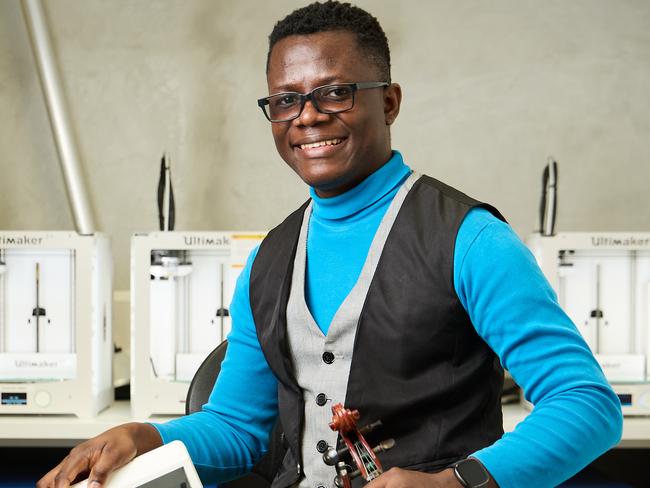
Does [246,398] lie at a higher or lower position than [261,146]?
lower

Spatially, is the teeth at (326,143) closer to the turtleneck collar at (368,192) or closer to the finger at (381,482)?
the turtleneck collar at (368,192)

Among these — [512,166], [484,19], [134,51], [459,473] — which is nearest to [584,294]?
[512,166]

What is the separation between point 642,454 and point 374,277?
6.62ft

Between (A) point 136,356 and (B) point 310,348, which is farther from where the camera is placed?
(A) point 136,356

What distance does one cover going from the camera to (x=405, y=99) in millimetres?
2543

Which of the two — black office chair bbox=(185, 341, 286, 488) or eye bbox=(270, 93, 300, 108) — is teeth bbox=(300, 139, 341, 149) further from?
black office chair bbox=(185, 341, 286, 488)

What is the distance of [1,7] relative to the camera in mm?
2527

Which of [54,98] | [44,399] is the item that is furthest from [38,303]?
[54,98]

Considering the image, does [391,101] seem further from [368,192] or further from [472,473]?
[472,473]

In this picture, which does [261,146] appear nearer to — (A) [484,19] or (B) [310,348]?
(A) [484,19]

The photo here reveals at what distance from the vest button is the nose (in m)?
0.43

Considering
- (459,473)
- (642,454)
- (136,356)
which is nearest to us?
(459,473)

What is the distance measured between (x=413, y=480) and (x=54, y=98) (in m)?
1.86

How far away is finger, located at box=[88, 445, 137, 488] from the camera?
943 millimetres
